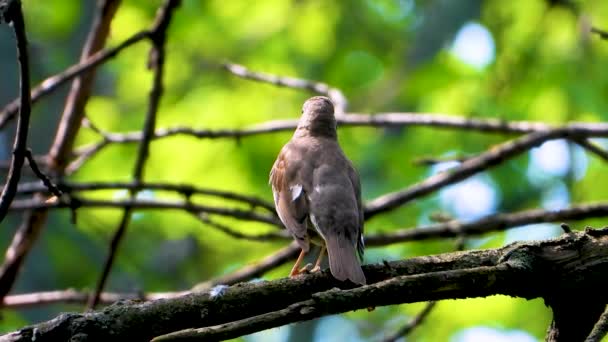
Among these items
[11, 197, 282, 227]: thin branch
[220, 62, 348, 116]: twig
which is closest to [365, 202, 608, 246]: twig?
[11, 197, 282, 227]: thin branch

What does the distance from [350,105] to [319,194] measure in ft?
16.8

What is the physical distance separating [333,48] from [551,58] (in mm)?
3299

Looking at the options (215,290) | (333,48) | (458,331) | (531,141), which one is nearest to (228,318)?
(215,290)

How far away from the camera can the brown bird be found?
16.1 feet

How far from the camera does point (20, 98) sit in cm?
335

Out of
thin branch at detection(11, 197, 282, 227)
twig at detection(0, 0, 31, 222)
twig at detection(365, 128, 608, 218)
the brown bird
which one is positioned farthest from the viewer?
twig at detection(365, 128, 608, 218)

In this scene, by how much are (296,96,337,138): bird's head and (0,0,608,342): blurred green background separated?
198 centimetres

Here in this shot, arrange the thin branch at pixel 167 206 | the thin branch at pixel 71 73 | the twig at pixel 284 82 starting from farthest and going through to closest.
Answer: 1. the twig at pixel 284 82
2. the thin branch at pixel 167 206
3. the thin branch at pixel 71 73

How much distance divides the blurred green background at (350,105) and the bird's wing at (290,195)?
2685mm

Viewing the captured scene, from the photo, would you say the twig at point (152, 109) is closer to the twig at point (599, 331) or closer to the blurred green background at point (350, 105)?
the blurred green background at point (350, 105)

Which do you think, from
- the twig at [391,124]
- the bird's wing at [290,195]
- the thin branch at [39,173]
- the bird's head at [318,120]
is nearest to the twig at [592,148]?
the twig at [391,124]

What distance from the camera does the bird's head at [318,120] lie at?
6.09 metres

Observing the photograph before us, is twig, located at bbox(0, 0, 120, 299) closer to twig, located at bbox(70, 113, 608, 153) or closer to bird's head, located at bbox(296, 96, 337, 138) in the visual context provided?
twig, located at bbox(70, 113, 608, 153)

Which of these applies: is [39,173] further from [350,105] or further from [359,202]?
[350,105]
